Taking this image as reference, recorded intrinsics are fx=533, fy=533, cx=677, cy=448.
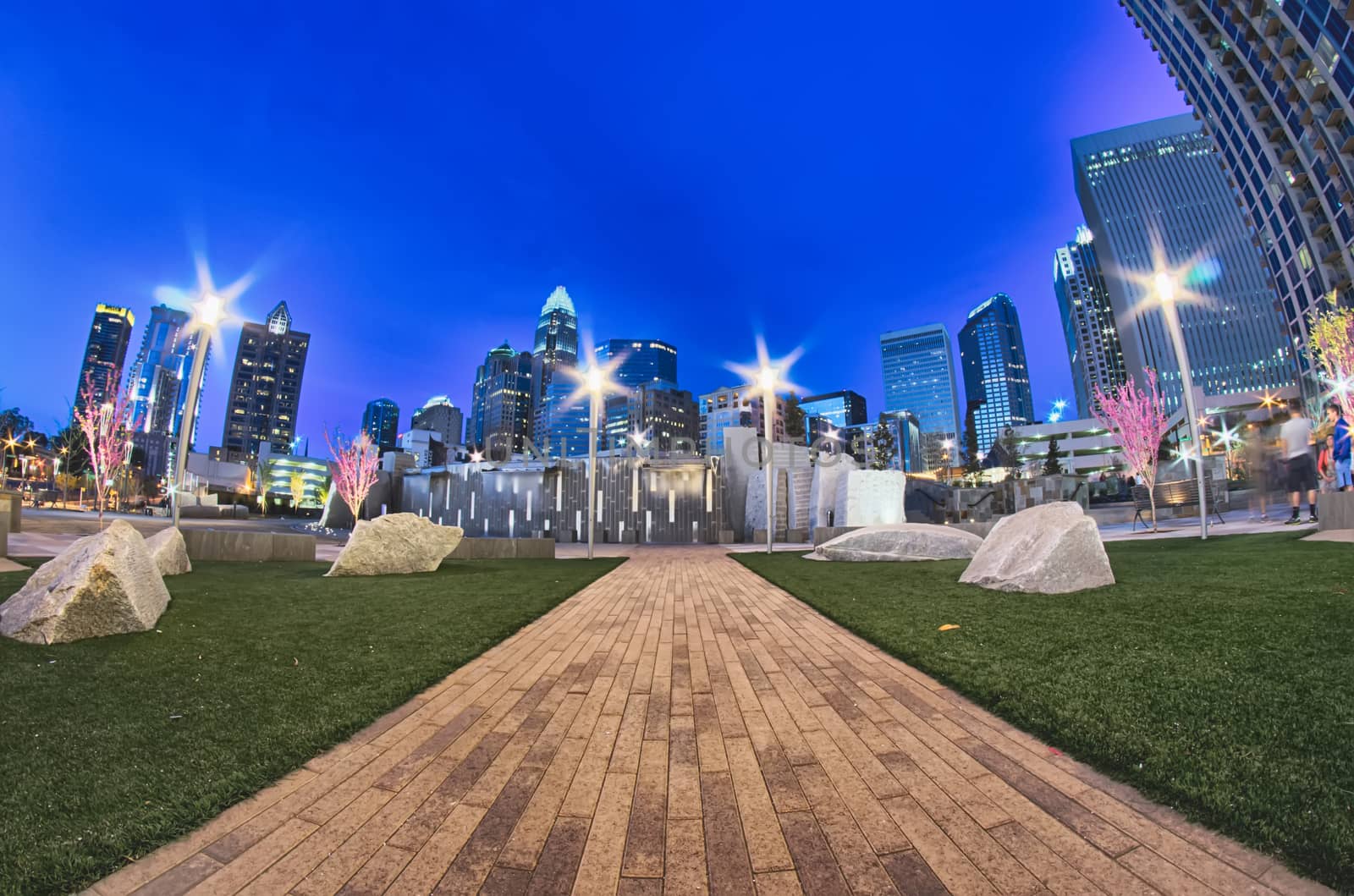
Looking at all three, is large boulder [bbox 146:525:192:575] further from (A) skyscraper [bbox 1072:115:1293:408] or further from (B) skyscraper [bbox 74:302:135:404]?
(B) skyscraper [bbox 74:302:135:404]

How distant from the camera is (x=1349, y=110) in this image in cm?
3566

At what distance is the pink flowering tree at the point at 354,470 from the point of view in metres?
36.7

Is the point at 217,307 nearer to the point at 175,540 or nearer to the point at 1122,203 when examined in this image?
the point at 175,540

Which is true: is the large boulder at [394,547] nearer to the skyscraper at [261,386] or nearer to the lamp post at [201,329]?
the lamp post at [201,329]

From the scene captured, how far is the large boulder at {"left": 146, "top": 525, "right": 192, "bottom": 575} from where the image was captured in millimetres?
9422

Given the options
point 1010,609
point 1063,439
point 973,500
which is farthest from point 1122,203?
point 1010,609

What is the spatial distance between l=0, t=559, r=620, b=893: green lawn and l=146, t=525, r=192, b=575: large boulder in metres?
2.36

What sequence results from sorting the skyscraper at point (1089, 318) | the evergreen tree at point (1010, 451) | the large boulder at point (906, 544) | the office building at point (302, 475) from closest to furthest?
the large boulder at point (906, 544), the evergreen tree at point (1010, 451), the office building at point (302, 475), the skyscraper at point (1089, 318)

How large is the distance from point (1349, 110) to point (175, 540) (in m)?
64.9

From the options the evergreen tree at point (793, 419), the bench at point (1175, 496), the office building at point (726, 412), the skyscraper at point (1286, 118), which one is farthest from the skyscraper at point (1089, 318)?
the bench at point (1175, 496)

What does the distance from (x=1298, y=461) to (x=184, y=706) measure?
956 inches

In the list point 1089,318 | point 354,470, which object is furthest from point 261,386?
point 1089,318

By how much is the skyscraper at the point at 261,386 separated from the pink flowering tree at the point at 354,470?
529 ft

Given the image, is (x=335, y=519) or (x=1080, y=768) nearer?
(x=1080, y=768)
